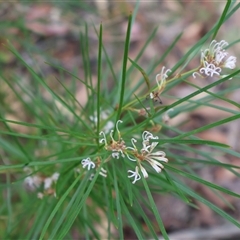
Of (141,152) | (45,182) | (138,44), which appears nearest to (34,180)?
(45,182)

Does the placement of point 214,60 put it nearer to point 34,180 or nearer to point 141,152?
point 141,152

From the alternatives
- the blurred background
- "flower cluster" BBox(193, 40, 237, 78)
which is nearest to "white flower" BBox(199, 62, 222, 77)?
"flower cluster" BBox(193, 40, 237, 78)

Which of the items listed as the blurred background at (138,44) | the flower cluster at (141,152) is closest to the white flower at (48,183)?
the flower cluster at (141,152)

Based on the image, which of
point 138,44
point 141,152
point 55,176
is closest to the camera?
point 141,152

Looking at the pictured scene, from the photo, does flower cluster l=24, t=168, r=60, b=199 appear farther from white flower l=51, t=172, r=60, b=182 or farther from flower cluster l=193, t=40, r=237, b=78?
flower cluster l=193, t=40, r=237, b=78

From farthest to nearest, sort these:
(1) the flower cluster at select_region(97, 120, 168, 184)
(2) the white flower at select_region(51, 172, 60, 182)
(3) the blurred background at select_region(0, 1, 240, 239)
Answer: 1. (3) the blurred background at select_region(0, 1, 240, 239)
2. (2) the white flower at select_region(51, 172, 60, 182)
3. (1) the flower cluster at select_region(97, 120, 168, 184)

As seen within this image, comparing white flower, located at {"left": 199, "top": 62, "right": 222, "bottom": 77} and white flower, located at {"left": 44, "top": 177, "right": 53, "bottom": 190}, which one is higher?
white flower, located at {"left": 199, "top": 62, "right": 222, "bottom": 77}

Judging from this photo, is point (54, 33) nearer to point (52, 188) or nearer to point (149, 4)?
point (149, 4)

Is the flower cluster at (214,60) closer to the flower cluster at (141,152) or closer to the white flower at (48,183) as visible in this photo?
the flower cluster at (141,152)

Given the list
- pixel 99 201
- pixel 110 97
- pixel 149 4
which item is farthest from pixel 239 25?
pixel 99 201

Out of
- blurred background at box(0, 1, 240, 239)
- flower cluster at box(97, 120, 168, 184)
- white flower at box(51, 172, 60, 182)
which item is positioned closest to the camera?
flower cluster at box(97, 120, 168, 184)
